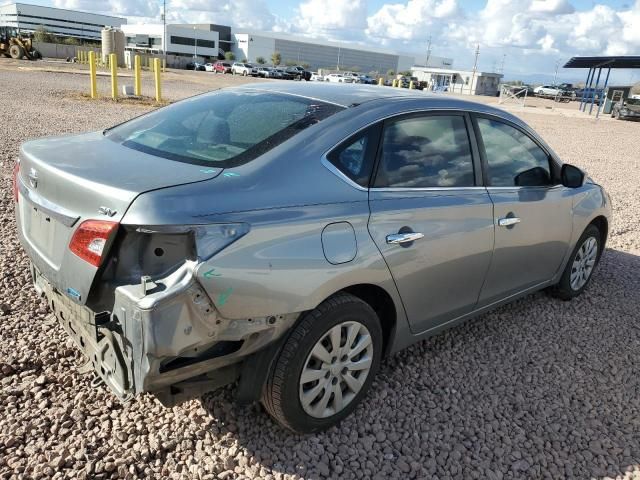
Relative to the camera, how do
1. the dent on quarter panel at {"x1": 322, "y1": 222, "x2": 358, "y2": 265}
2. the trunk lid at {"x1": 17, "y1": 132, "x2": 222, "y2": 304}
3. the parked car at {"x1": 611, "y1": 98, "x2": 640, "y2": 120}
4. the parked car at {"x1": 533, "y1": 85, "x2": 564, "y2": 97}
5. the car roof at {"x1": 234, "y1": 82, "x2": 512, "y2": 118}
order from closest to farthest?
the trunk lid at {"x1": 17, "y1": 132, "x2": 222, "y2": 304} < the dent on quarter panel at {"x1": 322, "y1": 222, "x2": 358, "y2": 265} < the car roof at {"x1": 234, "y1": 82, "x2": 512, "y2": 118} < the parked car at {"x1": 611, "y1": 98, "x2": 640, "y2": 120} < the parked car at {"x1": 533, "y1": 85, "x2": 564, "y2": 97}

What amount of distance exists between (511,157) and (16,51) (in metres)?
54.0

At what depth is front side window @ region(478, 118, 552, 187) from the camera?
3.58 metres

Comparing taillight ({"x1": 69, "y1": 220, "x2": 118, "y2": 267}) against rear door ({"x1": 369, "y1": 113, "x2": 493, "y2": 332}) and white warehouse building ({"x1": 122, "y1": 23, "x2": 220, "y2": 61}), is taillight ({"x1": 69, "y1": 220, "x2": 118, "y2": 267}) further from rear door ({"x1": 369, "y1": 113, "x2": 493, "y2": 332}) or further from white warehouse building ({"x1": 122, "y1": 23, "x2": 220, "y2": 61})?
white warehouse building ({"x1": 122, "y1": 23, "x2": 220, "y2": 61})

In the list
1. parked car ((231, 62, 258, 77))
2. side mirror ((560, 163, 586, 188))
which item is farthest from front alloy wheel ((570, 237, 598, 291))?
parked car ((231, 62, 258, 77))

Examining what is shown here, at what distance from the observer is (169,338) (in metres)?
2.12

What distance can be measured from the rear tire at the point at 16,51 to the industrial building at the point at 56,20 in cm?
8347

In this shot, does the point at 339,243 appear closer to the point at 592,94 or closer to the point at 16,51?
the point at 592,94

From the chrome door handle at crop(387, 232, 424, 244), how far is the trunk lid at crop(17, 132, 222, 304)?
0.93 metres

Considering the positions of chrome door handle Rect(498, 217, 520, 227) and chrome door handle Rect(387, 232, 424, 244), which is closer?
chrome door handle Rect(387, 232, 424, 244)

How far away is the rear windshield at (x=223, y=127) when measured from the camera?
2676 mm

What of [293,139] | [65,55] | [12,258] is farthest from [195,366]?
[65,55]

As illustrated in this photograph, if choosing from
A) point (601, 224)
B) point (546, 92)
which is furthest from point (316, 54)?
point (601, 224)

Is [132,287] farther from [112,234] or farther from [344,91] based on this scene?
[344,91]

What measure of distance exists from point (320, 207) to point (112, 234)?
90 cm
